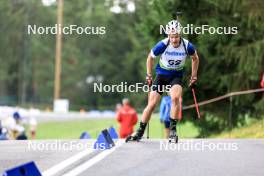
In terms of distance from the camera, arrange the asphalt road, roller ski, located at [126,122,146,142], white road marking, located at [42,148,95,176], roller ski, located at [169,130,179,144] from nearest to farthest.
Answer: white road marking, located at [42,148,95,176] → the asphalt road → roller ski, located at [169,130,179,144] → roller ski, located at [126,122,146,142]

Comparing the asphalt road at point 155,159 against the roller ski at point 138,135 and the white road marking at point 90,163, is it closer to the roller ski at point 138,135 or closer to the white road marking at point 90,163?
the white road marking at point 90,163

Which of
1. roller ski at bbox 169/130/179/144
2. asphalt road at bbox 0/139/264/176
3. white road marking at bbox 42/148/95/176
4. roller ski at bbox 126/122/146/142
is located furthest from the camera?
roller ski at bbox 126/122/146/142

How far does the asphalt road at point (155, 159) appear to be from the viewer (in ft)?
24.8

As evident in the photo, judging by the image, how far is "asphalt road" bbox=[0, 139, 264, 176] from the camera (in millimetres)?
7570

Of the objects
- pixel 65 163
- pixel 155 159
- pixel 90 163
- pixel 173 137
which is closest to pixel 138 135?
pixel 173 137

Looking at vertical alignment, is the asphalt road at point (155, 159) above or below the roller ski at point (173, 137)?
below

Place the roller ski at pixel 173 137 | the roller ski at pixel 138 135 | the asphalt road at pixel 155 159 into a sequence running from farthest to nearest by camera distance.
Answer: the roller ski at pixel 138 135
the roller ski at pixel 173 137
the asphalt road at pixel 155 159

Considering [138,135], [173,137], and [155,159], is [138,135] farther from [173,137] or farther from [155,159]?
[155,159]

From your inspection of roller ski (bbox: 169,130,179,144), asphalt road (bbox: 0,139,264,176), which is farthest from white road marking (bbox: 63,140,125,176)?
roller ski (bbox: 169,130,179,144)

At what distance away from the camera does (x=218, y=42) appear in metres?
21.8

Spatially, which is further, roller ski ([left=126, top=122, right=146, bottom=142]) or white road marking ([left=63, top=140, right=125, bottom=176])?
roller ski ([left=126, top=122, right=146, bottom=142])

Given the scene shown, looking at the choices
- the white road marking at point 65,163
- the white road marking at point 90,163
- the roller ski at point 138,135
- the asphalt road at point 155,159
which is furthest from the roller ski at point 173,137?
the white road marking at point 65,163

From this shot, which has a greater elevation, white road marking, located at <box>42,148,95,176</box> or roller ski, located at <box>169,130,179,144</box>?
roller ski, located at <box>169,130,179,144</box>

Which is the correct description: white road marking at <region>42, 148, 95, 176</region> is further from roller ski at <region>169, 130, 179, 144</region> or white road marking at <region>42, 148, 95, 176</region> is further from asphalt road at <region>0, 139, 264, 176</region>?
roller ski at <region>169, 130, 179, 144</region>
